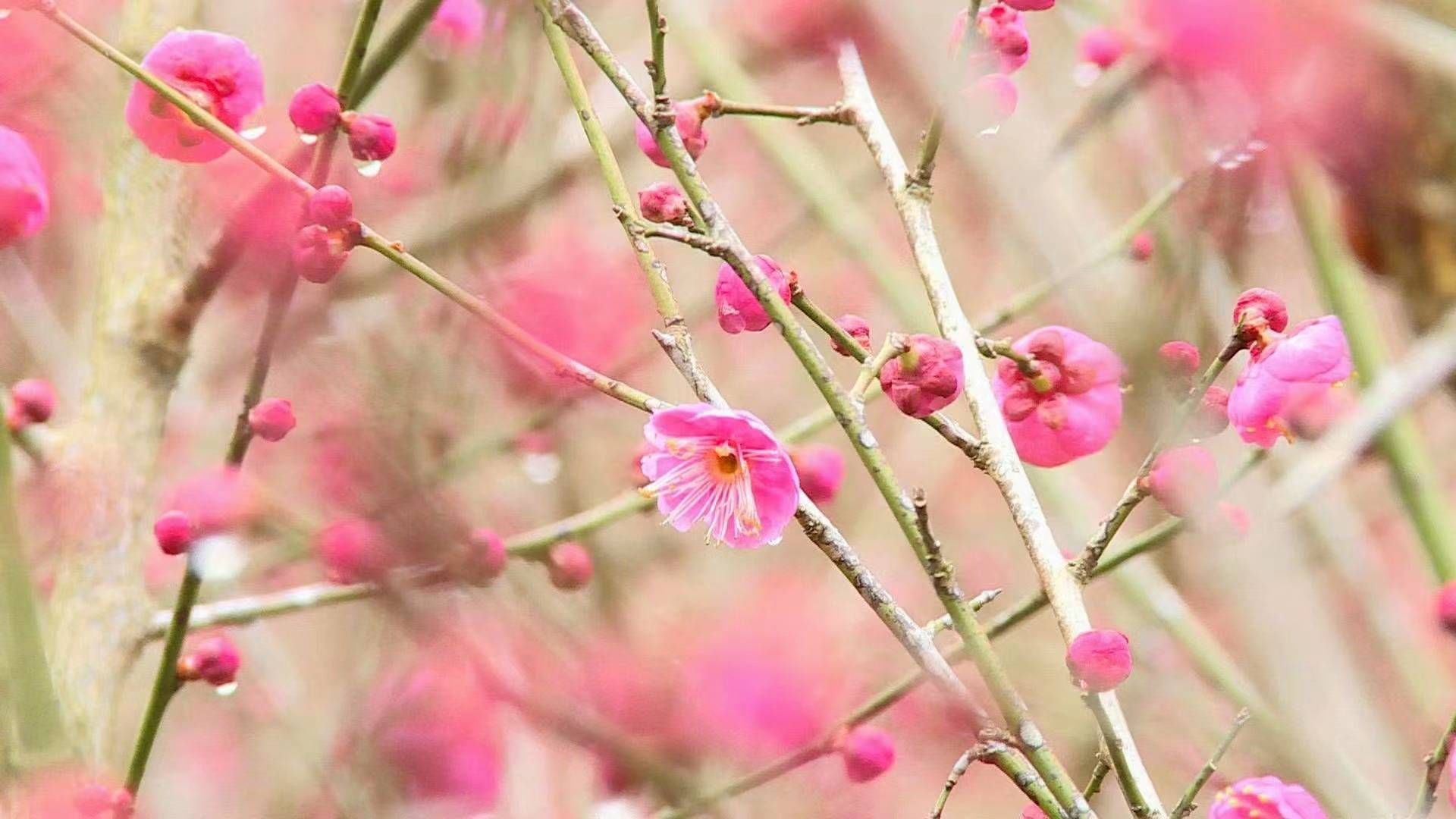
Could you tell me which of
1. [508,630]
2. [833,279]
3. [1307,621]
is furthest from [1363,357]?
[833,279]

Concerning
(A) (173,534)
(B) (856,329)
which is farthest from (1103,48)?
(A) (173,534)

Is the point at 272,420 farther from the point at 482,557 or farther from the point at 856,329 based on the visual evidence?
the point at 856,329

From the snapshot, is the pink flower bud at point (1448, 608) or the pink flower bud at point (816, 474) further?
the pink flower bud at point (816, 474)

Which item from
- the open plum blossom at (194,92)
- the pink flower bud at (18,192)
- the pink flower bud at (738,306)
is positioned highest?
the pink flower bud at (738,306)

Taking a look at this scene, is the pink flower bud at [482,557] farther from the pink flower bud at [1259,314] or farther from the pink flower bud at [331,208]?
the pink flower bud at [1259,314]

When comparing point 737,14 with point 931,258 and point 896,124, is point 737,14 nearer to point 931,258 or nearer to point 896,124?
point 896,124

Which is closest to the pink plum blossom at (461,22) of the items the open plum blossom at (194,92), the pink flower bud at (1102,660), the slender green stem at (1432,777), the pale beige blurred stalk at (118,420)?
the pale beige blurred stalk at (118,420)
